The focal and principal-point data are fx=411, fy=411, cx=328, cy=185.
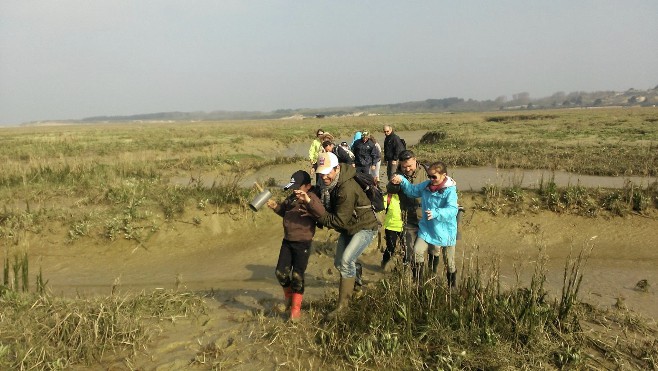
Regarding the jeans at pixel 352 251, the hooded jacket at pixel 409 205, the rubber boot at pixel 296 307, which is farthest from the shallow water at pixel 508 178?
the rubber boot at pixel 296 307

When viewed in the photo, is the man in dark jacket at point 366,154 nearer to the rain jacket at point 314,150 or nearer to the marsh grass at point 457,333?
the rain jacket at point 314,150

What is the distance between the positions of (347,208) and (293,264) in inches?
38.9

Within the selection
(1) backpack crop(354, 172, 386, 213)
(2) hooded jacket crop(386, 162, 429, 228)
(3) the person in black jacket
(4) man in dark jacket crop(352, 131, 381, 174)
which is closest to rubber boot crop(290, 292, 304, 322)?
(1) backpack crop(354, 172, 386, 213)

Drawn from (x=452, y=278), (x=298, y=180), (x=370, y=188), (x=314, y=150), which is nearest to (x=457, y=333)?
(x=452, y=278)

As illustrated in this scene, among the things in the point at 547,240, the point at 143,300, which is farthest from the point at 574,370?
the point at 547,240

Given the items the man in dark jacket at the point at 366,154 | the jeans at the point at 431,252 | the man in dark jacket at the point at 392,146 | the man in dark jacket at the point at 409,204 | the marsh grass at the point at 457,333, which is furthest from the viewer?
the man in dark jacket at the point at 392,146

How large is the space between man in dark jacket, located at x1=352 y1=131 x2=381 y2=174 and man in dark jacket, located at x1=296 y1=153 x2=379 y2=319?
508 cm

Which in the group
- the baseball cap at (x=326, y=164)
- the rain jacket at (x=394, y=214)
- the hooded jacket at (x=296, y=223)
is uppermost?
the baseball cap at (x=326, y=164)

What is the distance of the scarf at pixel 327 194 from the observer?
436cm

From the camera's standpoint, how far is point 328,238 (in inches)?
324

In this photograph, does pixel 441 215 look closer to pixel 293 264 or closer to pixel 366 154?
pixel 293 264

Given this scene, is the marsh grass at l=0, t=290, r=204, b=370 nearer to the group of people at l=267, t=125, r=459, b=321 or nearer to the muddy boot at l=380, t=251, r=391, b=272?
the group of people at l=267, t=125, r=459, b=321

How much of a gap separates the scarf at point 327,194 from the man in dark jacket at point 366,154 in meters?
5.22

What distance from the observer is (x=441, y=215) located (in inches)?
181
